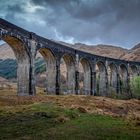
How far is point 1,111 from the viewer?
766 inches

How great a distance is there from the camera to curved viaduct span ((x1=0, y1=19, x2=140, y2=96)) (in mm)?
33781

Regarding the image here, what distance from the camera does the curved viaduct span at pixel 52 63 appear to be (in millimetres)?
33781

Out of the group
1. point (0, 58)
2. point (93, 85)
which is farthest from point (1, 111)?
point (0, 58)

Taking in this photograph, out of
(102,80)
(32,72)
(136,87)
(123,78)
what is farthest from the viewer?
(123,78)

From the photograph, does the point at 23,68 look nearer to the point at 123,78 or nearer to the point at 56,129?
the point at 56,129

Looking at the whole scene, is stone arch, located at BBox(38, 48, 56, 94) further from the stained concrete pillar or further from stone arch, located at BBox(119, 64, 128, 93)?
stone arch, located at BBox(119, 64, 128, 93)

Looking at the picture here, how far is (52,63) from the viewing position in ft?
140

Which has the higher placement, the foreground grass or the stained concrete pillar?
the stained concrete pillar

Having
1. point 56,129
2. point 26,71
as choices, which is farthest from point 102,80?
point 56,129

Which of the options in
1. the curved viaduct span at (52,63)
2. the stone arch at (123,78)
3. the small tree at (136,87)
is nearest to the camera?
the curved viaduct span at (52,63)

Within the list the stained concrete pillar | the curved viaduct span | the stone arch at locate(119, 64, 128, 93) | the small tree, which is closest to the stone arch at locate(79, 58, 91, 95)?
the curved viaduct span

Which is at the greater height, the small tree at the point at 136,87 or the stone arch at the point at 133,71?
the stone arch at the point at 133,71

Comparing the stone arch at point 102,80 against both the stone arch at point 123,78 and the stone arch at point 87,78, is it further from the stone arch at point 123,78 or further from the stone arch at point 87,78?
the stone arch at point 123,78

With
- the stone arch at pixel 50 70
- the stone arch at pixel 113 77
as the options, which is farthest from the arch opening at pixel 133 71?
the stone arch at pixel 50 70
